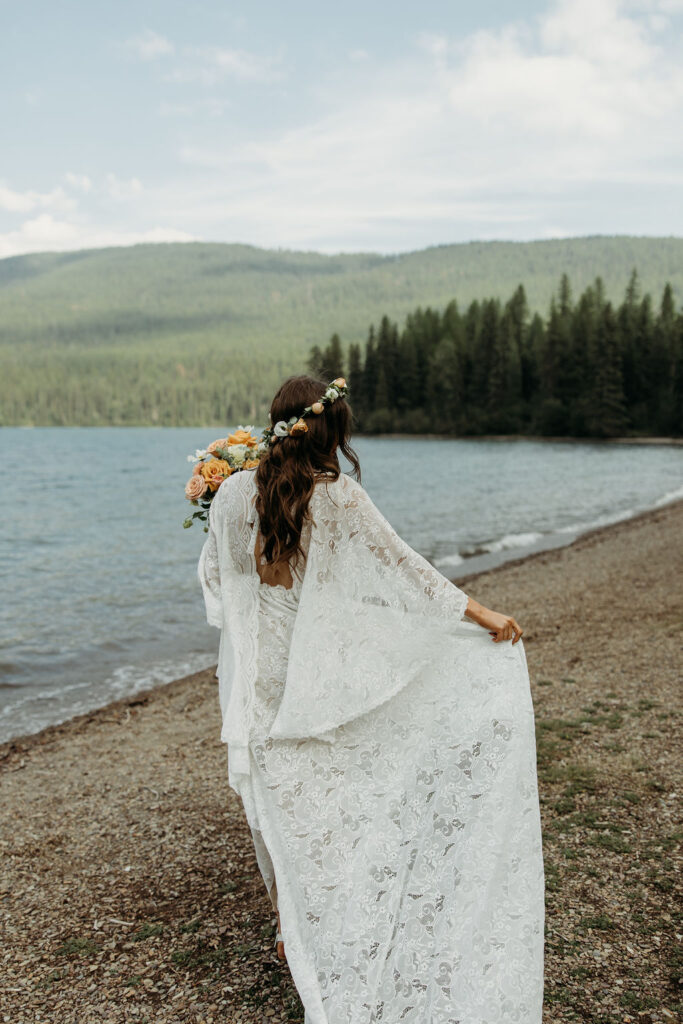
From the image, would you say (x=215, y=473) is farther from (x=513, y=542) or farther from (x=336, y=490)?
(x=513, y=542)

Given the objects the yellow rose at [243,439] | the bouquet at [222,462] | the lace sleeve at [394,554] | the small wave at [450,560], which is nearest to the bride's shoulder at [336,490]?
the lace sleeve at [394,554]

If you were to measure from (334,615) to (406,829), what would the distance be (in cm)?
86

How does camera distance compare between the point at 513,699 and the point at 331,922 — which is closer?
the point at 331,922

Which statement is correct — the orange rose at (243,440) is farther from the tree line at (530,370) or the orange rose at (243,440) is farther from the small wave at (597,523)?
the tree line at (530,370)

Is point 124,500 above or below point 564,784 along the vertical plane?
below

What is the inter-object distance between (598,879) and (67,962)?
8.99ft

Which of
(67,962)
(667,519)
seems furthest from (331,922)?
(667,519)

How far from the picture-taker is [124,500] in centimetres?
3659

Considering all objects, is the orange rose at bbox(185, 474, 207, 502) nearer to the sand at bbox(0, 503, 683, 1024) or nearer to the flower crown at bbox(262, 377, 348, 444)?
the flower crown at bbox(262, 377, 348, 444)

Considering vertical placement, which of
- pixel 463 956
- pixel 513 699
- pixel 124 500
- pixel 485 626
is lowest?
pixel 124 500

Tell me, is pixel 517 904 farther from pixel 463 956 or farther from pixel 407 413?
pixel 407 413

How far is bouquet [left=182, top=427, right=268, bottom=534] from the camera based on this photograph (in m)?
3.35

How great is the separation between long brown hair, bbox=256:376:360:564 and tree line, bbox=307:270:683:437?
270 feet

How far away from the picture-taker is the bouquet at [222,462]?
335 cm
